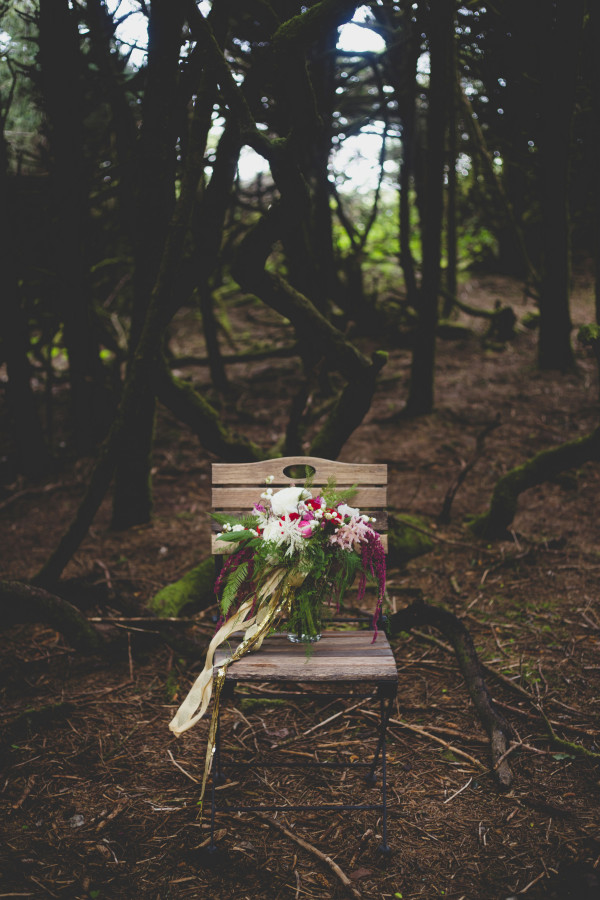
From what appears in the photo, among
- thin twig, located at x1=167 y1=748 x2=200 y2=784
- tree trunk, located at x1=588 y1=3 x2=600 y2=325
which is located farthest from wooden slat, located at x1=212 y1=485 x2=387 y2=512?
tree trunk, located at x1=588 y1=3 x2=600 y2=325

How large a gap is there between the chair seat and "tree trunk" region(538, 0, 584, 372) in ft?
20.7

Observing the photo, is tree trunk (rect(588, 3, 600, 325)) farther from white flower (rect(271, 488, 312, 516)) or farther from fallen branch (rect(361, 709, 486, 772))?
Result: fallen branch (rect(361, 709, 486, 772))

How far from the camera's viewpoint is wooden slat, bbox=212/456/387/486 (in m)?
3.54

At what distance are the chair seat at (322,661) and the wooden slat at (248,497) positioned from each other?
2.34ft

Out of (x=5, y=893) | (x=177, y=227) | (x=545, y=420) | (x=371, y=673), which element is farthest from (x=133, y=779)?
(x=545, y=420)

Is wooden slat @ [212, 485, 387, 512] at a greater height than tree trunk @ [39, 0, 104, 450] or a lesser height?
lesser

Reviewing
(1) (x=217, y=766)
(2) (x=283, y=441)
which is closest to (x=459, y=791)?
(1) (x=217, y=766)

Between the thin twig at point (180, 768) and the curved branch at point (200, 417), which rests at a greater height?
the curved branch at point (200, 417)

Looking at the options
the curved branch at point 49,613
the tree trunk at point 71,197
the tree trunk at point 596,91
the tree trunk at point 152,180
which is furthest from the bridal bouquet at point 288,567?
the tree trunk at point 71,197

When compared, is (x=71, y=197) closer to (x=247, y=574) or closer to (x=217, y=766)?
(x=247, y=574)

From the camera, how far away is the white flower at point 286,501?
3088mm

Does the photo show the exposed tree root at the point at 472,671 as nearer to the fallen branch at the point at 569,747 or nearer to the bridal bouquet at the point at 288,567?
the fallen branch at the point at 569,747

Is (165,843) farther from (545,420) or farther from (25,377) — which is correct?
(545,420)

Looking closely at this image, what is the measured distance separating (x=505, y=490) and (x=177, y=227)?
137 inches
